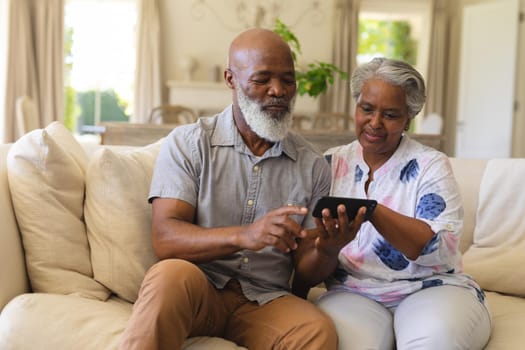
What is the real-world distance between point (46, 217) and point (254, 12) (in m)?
5.78

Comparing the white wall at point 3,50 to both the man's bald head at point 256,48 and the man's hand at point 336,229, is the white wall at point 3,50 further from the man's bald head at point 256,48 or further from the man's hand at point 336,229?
the man's hand at point 336,229

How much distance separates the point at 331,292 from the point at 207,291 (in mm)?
452

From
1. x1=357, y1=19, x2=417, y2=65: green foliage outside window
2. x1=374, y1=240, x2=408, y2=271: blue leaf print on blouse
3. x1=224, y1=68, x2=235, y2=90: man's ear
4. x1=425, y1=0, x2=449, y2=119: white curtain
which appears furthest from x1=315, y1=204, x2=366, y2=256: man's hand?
x1=357, y1=19, x2=417, y2=65: green foliage outside window

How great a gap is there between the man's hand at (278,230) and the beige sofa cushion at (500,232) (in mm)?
957

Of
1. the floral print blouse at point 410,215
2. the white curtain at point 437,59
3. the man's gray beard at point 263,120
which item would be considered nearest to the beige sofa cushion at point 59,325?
the floral print blouse at point 410,215

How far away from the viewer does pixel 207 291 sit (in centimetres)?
147

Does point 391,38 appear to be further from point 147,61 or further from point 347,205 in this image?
point 347,205

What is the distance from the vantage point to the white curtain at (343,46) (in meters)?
7.18

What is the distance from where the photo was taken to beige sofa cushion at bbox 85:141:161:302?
5.34 ft

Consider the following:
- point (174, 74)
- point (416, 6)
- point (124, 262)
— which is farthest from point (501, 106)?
point (124, 262)

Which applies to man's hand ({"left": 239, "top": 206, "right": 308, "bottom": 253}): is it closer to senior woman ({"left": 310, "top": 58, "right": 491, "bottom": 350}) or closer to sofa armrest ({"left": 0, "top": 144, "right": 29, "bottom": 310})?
senior woman ({"left": 310, "top": 58, "right": 491, "bottom": 350})

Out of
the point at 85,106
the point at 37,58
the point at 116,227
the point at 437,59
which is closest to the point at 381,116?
the point at 116,227

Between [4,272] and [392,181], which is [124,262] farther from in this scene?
[392,181]

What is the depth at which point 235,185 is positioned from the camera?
1.67 meters
